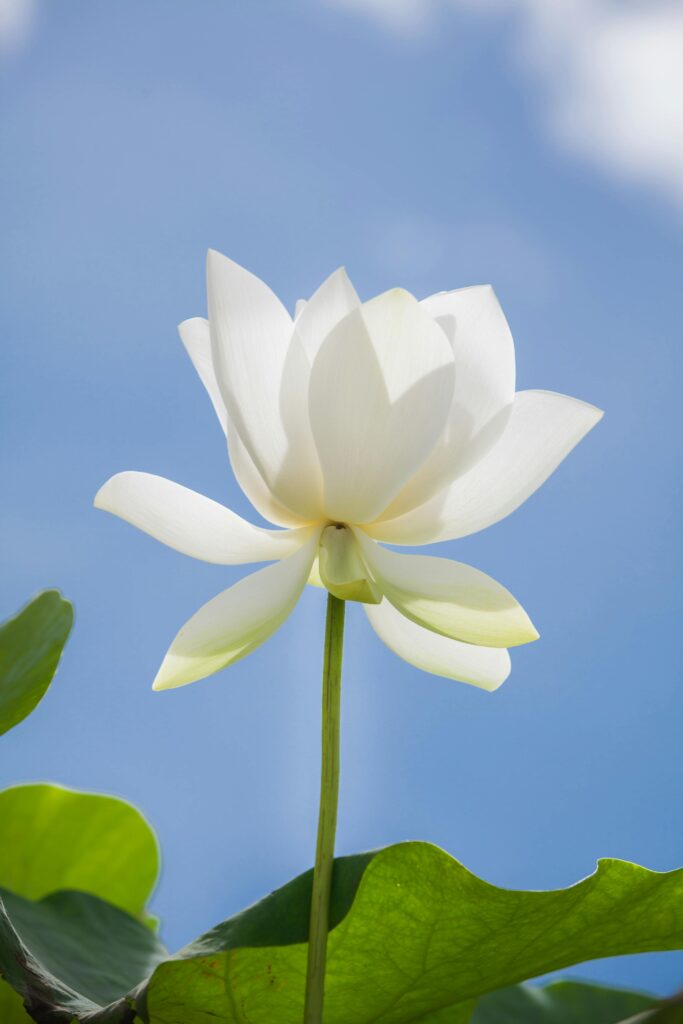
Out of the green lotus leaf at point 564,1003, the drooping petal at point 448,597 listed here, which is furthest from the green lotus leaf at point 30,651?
the green lotus leaf at point 564,1003

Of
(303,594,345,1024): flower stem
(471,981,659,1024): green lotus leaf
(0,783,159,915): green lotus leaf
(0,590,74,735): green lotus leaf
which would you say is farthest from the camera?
(0,783,159,915): green lotus leaf

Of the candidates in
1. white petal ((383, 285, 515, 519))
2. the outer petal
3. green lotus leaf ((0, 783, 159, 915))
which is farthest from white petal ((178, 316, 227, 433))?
green lotus leaf ((0, 783, 159, 915))

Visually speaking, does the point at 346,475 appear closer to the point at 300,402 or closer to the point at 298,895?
the point at 300,402

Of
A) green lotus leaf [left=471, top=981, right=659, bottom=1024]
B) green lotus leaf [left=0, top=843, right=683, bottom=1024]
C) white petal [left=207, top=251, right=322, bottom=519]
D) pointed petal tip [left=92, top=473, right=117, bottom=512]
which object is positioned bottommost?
green lotus leaf [left=0, top=843, right=683, bottom=1024]

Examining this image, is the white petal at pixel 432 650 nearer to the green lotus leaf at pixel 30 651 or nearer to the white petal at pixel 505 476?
the white petal at pixel 505 476

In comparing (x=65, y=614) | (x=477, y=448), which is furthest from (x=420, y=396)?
(x=65, y=614)

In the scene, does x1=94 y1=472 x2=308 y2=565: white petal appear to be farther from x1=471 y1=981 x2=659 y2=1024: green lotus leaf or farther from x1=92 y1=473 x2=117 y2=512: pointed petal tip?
x1=471 y1=981 x2=659 y2=1024: green lotus leaf

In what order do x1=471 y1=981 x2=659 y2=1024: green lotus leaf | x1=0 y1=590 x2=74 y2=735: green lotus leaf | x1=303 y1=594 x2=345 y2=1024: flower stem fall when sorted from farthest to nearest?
1. x1=471 y1=981 x2=659 y2=1024: green lotus leaf
2. x1=0 y1=590 x2=74 y2=735: green lotus leaf
3. x1=303 y1=594 x2=345 y2=1024: flower stem
